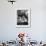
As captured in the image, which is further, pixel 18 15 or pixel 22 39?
pixel 18 15

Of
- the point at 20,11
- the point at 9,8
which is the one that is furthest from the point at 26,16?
Result: the point at 9,8

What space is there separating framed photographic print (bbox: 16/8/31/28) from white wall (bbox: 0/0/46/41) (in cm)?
11

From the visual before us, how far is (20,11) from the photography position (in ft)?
16.2

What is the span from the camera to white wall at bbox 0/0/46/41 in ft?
16.0

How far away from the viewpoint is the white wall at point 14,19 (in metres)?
4.89

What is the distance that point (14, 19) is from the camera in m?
4.91

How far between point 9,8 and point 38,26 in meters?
1.24

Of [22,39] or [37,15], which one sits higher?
[37,15]

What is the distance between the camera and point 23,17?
16.3 feet

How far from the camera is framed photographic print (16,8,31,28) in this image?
4.92 m

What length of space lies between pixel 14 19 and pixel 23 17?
34 cm

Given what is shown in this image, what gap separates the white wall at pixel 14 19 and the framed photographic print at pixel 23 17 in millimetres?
109

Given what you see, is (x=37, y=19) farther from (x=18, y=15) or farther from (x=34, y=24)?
(x=18, y=15)

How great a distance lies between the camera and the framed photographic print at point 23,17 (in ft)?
16.1
